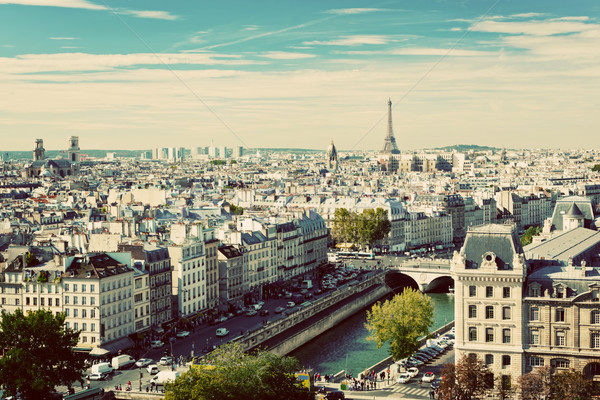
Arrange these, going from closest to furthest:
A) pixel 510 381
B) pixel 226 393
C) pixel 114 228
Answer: pixel 226 393 < pixel 510 381 < pixel 114 228

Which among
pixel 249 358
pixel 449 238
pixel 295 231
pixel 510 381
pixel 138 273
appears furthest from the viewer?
pixel 449 238

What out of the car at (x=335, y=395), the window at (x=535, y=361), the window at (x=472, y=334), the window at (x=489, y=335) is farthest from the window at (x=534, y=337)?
the car at (x=335, y=395)

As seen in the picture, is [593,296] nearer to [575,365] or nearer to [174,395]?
[575,365]

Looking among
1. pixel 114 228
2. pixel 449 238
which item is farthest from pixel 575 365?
pixel 449 238

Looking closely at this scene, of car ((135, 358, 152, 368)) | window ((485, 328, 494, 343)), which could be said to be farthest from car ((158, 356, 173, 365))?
window ((485, 328, 494, 343))

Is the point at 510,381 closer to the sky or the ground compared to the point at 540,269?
closer to the ground

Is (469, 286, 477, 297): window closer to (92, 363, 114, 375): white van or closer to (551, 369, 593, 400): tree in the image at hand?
(551, 369, 593, 400): tree

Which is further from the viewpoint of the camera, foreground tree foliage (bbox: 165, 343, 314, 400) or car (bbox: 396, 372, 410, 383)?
car (bbox: 396, 372, 410, 383)
